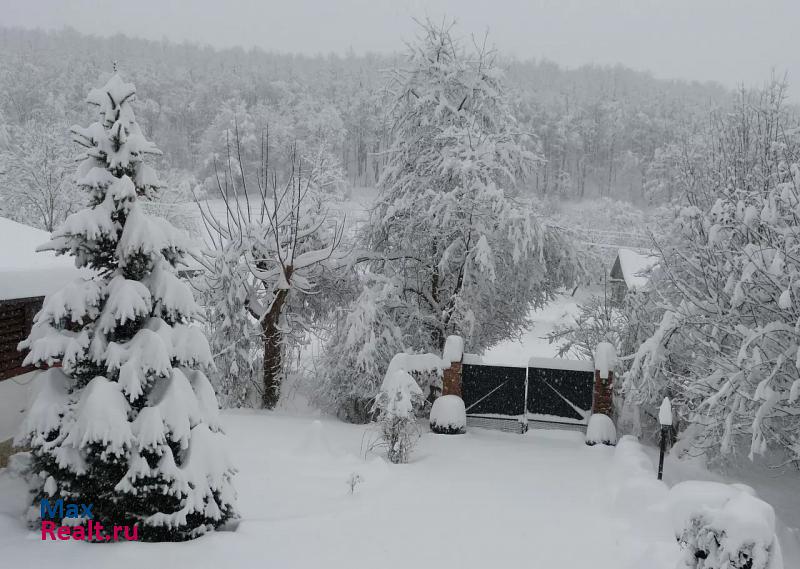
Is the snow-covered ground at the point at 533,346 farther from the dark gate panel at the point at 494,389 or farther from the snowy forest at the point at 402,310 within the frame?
the dark gate panel at the point at 494,389

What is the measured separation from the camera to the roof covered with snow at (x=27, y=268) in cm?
Result: 732

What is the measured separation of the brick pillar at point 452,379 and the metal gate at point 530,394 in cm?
72

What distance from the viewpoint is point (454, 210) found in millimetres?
12406

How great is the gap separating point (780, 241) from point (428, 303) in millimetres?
7390

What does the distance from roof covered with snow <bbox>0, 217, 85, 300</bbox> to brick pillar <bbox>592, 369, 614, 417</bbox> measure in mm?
8622

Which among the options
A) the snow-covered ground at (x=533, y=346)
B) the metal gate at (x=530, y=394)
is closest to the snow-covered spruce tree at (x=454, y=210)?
the metal gate at (x=530, y=394)

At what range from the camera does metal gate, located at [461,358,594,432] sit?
11.4 metres

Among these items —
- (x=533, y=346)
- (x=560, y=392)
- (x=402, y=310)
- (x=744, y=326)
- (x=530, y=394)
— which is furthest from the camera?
(x=533, y=346)

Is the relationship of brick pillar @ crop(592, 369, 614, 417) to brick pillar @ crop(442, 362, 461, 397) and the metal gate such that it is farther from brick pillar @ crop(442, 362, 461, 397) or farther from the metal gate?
brick pillar @ crop(442, 362, 461, 397)

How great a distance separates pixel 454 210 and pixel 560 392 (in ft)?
13.9

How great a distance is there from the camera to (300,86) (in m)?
76.2

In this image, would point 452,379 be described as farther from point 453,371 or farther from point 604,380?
point 604,380

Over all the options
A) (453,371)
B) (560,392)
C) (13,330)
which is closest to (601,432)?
(560,392)

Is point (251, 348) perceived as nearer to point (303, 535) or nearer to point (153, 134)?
point (303, 535)
